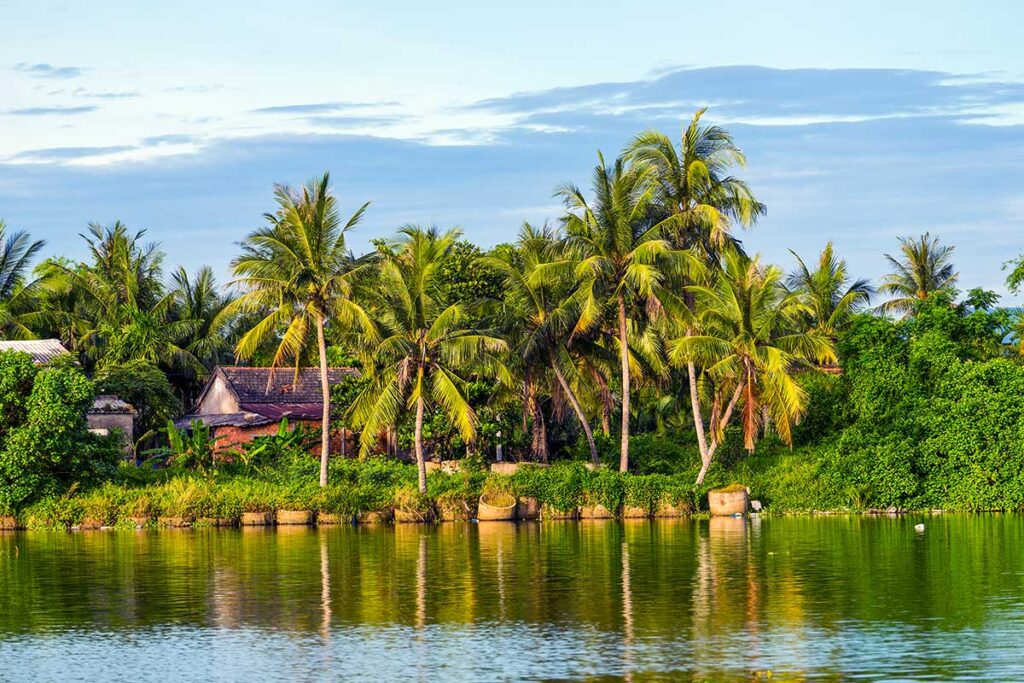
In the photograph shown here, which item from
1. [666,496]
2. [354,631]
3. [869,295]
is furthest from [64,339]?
[354,631]

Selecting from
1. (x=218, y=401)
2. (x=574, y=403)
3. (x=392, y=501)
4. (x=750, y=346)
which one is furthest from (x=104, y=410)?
(x=750, y=346)

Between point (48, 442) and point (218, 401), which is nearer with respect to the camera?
point (48, 442)

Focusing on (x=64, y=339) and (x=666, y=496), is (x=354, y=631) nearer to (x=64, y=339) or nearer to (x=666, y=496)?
(x=666, y=496)

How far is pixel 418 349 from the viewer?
46.0m

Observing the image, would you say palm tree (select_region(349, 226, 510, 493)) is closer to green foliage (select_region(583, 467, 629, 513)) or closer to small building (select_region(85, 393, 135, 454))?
green foliage (select_region(583, 467, 629, 513))

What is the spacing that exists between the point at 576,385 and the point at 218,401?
1920 centimetres

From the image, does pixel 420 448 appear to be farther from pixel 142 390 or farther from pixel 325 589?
pixel 325 589

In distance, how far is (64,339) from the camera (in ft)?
216

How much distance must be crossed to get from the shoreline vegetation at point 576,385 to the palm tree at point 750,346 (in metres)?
0.11

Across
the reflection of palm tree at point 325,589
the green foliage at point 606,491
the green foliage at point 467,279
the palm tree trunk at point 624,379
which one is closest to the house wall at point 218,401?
the green foliage at point 467,279

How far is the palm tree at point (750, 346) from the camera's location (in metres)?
45.7

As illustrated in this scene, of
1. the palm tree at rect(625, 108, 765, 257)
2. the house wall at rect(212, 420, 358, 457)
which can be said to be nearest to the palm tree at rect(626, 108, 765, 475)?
the palm tree at rect(625, 108, 765, 257)

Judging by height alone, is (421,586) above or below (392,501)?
below

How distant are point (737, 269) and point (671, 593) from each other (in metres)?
22.1
